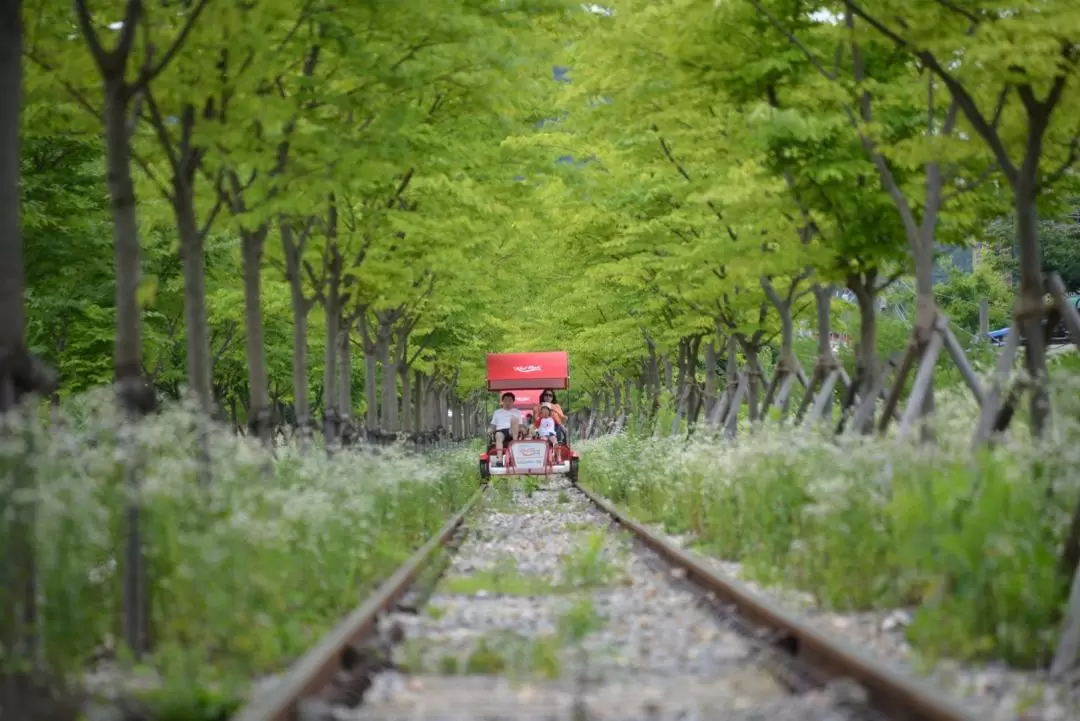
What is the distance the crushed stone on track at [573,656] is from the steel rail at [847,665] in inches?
7.9

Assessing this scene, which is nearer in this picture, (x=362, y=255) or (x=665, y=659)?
(x=665, y=659)

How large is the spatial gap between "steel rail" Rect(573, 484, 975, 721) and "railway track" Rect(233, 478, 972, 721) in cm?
1

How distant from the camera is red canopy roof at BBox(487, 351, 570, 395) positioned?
42.0m

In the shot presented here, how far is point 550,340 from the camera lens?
54625 mm

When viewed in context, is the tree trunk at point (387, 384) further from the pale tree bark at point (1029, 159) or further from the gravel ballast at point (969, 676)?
the gravel ballast at point (969, 676)

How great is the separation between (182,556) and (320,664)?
150 centimetres

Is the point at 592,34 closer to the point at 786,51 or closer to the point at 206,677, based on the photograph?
the point at 786,51

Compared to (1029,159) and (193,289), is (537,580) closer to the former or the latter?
(193,289)

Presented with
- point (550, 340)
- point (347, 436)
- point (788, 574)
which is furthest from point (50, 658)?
point (550, 340)

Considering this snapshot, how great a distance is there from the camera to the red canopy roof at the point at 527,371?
1654 inches

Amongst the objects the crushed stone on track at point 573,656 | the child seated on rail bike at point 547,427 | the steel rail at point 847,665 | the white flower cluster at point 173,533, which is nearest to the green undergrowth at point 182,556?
the white flower cluster at point 173,533

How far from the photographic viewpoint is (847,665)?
285 inches

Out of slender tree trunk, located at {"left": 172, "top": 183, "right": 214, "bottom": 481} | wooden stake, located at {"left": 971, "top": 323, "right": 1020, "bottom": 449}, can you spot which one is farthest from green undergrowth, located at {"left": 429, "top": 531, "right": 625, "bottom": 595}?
wooden stake, located at {"left": 971, "top": 323, "right": 1020, "bottom": 449}

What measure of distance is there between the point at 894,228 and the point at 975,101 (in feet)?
8.64
